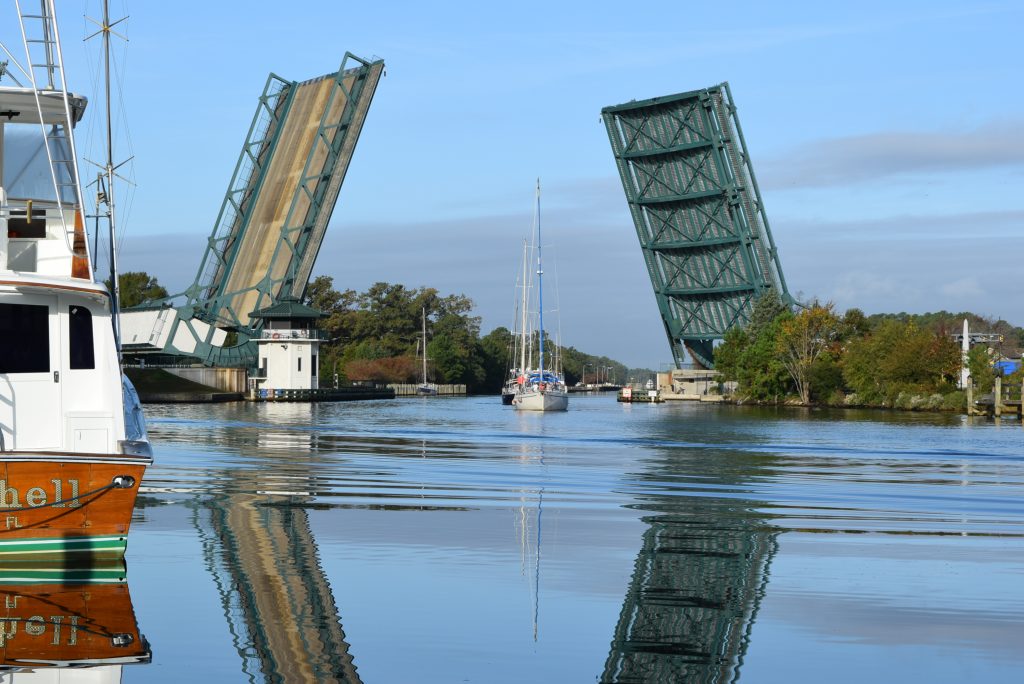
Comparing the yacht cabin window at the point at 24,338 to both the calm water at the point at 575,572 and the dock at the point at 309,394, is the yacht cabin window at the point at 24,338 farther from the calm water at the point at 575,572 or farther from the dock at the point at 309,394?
the dock at the point at 309,394

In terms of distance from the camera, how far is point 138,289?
66.0 meters

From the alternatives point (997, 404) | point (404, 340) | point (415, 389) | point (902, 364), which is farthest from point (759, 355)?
point (404, 340)

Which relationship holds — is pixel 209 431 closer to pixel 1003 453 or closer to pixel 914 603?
pixel 1003 453

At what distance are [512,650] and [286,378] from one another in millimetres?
46257

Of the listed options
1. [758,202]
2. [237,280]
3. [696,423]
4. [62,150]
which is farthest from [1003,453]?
[237,280]

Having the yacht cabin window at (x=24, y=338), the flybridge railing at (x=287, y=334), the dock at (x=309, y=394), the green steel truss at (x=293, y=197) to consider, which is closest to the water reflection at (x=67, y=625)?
the yacht cabin window at (x=24, y=338)

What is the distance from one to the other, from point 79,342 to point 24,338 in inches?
12.0

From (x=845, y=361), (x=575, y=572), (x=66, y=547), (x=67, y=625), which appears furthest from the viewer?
(x=845, y=361)

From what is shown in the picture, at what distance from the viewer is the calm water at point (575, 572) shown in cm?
560

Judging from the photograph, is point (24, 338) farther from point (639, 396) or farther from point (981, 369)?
point (639, 396)

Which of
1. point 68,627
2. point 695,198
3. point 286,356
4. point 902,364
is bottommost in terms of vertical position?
point 68,627

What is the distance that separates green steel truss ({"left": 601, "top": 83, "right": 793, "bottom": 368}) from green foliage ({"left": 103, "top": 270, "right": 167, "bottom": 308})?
2817 centimetres

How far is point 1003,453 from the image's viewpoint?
20812 mm

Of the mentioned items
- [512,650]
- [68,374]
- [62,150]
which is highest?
[62,150]
